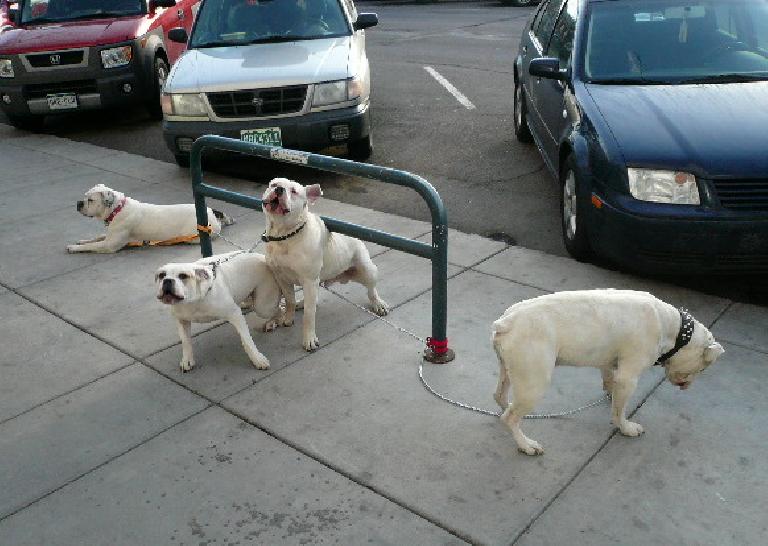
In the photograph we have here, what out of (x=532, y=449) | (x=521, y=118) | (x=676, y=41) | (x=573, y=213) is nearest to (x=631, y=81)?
(x=676, y=41)

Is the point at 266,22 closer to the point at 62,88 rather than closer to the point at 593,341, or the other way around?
the point at 62,88

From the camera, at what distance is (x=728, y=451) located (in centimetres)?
350

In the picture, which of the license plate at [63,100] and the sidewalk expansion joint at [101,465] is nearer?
the sidewalk expansion joint at [101,465]

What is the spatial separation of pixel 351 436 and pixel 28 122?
903 centimetres

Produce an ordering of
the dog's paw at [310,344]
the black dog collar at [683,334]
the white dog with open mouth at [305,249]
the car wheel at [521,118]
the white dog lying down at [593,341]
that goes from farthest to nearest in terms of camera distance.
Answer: the car wheel at [521,118] → the dog's paw at [310,344] → the white dog with open mouth at [305,249] → the black dog collar at [683,334] → the white dog lying down at [593,341]

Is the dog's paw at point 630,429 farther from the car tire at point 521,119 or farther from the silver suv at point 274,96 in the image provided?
the car tire at point 521,119

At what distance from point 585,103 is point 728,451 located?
9.50ft

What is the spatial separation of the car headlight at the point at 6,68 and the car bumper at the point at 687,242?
329 inches

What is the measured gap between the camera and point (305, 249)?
172 inches

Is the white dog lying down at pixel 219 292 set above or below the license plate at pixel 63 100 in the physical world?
above

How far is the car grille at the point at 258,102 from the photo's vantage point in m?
7.62

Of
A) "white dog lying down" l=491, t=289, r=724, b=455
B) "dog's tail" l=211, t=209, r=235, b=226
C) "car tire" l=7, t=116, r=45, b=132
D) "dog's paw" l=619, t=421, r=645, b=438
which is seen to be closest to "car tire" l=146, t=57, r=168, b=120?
"car tire" l=7, t=116, r=45, b=132

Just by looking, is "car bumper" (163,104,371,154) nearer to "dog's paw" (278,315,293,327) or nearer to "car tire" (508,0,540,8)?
"dog's paw" (278,315,293,327)

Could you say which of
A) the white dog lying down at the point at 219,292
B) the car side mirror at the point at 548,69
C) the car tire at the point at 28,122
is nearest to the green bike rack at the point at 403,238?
the white dog lying down at the point at 219,292
